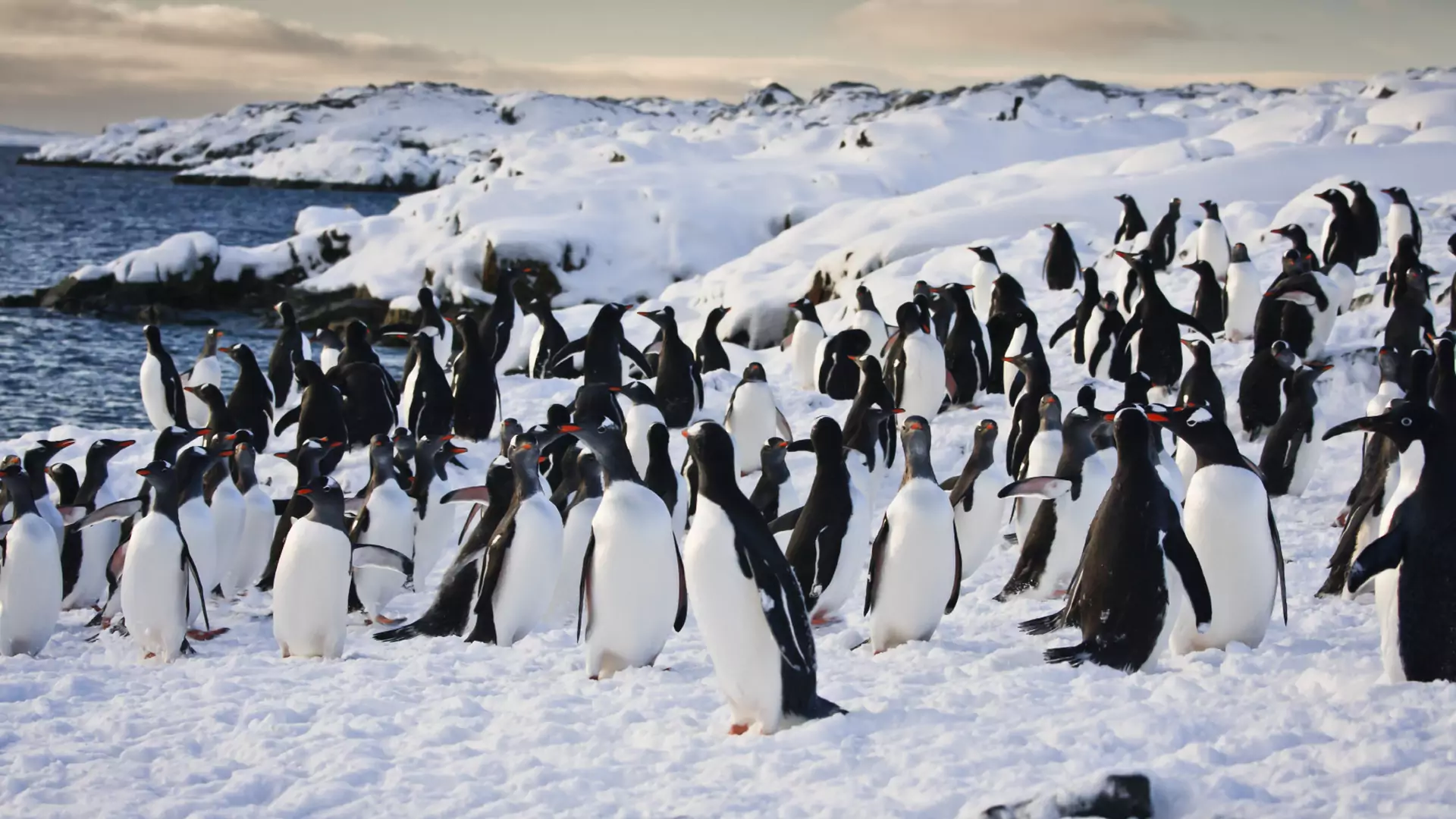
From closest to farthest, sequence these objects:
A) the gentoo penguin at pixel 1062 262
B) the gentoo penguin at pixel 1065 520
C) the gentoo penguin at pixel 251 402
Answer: the gentoo penguin at pixel 1065 520
the gentoo penguin at pixel 251 402
the gentoo penguin at pixel 1062 262

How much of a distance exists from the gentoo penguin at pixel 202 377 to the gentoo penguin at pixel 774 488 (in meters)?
7.39

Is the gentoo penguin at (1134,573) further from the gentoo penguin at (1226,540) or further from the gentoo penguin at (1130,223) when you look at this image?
the gentoo penguin at (1130,223)

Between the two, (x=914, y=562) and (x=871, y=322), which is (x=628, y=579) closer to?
(x=914, y=562)

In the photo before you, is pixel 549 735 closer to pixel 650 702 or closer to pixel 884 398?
pixel 650 702

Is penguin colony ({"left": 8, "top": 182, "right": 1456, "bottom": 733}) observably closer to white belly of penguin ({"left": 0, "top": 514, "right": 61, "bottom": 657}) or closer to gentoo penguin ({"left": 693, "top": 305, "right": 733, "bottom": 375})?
white belly of penguin ({"left": 0, "top": 514, "right": 61, "bottom": 657})

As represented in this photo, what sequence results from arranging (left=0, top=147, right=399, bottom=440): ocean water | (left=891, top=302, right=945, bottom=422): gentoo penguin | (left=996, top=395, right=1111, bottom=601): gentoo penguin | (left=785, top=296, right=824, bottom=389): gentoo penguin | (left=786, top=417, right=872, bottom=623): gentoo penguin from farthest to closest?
(left=0, top=147, right=399, bottom=440): ocean water, (left=785, top=296, right=824, bottom=389): gentoo penguin, (left=891, top=302, right=945, bottom=422): gentoo penguin, (left=996, top=395, right=1111, bottom=601): gentoo penguin, (left=786, top=417, right=872, bottom=623): gentoo penguin

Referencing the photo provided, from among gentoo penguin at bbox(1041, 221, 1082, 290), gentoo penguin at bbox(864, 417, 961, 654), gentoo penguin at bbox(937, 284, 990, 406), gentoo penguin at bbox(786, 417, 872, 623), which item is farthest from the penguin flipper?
gentoo penguin at bbox(1041, 221, 1082, 290)

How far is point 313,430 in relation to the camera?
34.1 ft

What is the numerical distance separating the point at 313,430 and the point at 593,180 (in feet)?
78.3

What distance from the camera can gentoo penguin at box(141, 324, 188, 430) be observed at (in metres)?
12.8

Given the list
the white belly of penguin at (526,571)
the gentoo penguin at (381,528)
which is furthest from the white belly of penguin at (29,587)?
the white belly of penguin at (526,571)

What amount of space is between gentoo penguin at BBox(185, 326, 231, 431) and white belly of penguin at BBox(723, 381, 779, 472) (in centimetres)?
570

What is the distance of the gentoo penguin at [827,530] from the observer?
20.5ft

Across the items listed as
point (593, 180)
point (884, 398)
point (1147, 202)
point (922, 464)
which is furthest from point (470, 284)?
point (922, 464)
